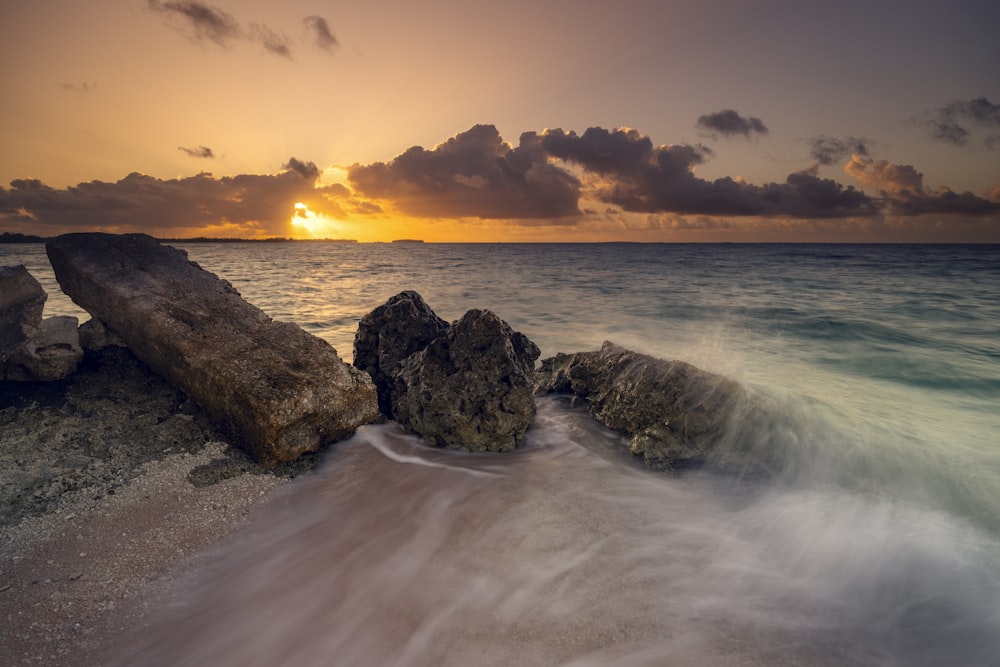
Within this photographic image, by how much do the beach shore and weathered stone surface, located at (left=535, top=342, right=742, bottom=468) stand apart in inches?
141

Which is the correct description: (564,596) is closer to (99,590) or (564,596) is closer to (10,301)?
(99,590)

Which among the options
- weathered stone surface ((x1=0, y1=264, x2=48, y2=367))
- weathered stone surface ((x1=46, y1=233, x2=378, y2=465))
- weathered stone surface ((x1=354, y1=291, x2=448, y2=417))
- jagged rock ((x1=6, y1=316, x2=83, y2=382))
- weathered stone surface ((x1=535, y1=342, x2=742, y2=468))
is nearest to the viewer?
weathered stone surface ((x1=46, y1=233, x2=378, y2=465))

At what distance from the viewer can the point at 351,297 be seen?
2498cm

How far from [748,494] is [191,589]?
4.85 metres

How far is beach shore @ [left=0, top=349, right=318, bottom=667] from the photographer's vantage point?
2.94 meters

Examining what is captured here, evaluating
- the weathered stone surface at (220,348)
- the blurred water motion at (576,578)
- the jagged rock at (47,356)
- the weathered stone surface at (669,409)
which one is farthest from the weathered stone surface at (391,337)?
the jagged rock at (47,356)

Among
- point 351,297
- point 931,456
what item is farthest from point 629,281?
point 931,456

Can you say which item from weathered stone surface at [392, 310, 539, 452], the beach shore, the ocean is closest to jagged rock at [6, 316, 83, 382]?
the beach shore

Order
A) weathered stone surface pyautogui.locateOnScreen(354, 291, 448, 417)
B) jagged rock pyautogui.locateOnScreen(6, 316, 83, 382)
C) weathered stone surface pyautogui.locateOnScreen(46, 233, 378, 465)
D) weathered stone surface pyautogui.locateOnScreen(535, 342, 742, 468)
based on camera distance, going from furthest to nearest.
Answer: weathered stone surface pyautogui.locateOnScreen(354, 291, 448, 417) → jagged rock pyautogui.locateOnScreen(6, 316, 83, 382) → weathered stone surface pyautogui.locateOnScreen(535, 342, 742, 468) → weathered stone surface pyautogui.locateOnScreen(46, 233, 378, 465)

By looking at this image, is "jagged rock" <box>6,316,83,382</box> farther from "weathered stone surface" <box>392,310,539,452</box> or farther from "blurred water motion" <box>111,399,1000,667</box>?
"weathered stone surface" <box>392,310,539,452</box>

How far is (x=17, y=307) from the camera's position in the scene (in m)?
5.72

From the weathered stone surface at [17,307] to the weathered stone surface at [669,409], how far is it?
7.06 metres

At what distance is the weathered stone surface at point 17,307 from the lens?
18.4 feet

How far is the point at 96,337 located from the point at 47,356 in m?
0.65
